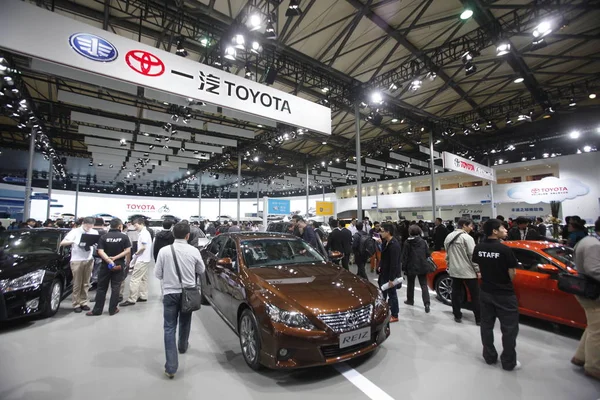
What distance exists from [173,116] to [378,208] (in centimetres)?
2006

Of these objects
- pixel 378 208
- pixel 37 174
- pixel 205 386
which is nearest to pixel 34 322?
pixel 205 386

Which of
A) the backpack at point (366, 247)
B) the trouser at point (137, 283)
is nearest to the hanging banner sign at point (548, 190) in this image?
the backpack at point (366, 247)

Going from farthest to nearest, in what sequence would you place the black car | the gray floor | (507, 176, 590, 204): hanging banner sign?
(507, 176, 590, 204): hanging banner sign < the black car < the gray floor

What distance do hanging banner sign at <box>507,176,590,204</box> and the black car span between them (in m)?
21.9

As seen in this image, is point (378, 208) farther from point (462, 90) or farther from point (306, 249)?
point (306, 249)

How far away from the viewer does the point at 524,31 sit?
6852 millimetres

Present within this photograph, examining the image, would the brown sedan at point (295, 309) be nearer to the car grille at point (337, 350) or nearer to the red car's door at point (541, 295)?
the car grille at point (337, 350)

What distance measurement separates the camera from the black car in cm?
356

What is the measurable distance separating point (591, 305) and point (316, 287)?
102 inches

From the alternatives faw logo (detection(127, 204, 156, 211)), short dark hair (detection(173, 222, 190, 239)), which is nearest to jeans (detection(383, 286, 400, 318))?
short dark hair (detection(173, 222, 190, 239))

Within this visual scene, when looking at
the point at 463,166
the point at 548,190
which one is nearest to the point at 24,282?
the point at 463,166

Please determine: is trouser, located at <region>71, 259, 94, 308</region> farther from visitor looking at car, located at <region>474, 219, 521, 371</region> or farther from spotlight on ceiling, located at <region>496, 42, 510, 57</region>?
spotlight on ceiling, located at <region>496, 42, 510, 57</region>

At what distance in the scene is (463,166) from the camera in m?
11.3

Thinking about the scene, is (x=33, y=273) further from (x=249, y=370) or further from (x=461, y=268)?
(x=461, y=268)
